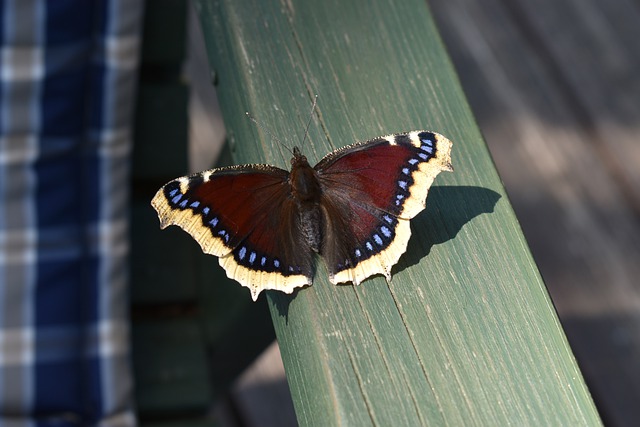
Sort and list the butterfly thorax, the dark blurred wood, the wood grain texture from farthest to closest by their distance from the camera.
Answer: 1. the dark blurred wood
2. the butterfly thorax
3. the wood grain texture

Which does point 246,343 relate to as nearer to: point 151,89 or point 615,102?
point 151,89

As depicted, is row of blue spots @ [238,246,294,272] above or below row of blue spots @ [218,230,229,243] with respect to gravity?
below

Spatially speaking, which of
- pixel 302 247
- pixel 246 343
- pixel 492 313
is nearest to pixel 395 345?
pixel 492 313

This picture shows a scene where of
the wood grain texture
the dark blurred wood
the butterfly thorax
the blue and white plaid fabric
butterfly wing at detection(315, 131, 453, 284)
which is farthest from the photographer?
the dark blurred wood

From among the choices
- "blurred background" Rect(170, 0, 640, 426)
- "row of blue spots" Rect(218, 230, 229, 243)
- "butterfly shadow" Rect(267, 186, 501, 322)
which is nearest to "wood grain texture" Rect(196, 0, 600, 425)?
"butterfly shadow" Rect(267, 186, 501, 322)

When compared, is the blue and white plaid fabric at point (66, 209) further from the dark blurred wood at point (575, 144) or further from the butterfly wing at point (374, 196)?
the dark blurred wood at point (575, 144)

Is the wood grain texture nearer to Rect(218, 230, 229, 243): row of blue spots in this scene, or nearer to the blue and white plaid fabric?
Rect(218, 230, 229, 243): row of blue spots

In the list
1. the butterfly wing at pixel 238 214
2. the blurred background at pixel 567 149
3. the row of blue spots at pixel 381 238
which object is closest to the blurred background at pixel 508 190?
the blurred background at pixel 567 149
